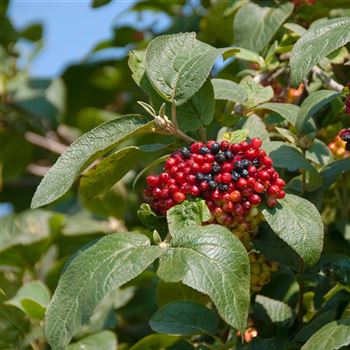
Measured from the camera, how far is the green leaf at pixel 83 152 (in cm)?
128

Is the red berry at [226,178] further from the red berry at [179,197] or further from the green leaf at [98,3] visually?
the green leaf at [98,3]

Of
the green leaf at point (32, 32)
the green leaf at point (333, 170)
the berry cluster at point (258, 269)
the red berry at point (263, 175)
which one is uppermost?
the red berry at point (263, 175)

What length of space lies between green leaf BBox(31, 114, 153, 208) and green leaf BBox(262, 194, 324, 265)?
0.23 m

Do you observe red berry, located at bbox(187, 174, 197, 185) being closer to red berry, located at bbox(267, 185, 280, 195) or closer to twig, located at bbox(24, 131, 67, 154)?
red berry, located at bbox(267, 185, 280, 195)

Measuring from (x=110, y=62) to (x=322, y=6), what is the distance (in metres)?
1.47

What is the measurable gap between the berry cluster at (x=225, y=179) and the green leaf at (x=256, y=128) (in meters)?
0.17

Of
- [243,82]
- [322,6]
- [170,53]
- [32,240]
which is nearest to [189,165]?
[170,53]

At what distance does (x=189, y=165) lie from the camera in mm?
1295

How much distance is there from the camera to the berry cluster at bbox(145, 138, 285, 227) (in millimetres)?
1280

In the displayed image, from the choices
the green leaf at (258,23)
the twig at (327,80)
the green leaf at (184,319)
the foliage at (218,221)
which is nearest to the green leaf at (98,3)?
the foliage at (218,221)

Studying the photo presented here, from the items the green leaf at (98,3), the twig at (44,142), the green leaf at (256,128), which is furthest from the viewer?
the twig at (44,142)

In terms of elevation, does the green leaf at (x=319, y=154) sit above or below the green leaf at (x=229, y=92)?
below

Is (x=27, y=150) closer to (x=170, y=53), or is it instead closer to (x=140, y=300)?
(x=140, y=300)

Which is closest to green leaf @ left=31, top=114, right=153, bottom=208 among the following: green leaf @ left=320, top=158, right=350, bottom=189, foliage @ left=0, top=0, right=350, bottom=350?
foliage @ left=0, top=0, right=350, bottom=350
